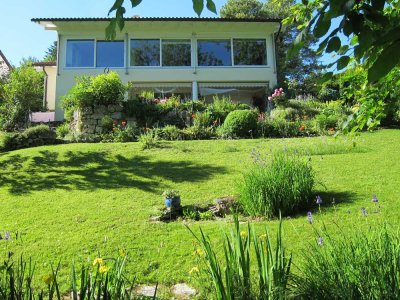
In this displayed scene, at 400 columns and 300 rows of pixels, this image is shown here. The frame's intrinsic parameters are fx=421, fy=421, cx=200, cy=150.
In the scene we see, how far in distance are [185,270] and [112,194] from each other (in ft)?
13.0

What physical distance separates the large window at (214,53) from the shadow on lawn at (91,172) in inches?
479

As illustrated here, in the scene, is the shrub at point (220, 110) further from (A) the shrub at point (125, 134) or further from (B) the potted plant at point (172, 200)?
(B) the potted plant at point (172, 200)

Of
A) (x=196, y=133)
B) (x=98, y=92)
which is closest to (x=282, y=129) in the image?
(x=196, y=133)

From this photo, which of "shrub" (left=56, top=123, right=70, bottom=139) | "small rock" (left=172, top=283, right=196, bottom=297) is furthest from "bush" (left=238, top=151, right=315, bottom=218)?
"shrub" (left=56, top=123, right=70, bottom=139)

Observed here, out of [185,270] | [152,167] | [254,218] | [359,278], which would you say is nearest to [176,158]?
[152,167]

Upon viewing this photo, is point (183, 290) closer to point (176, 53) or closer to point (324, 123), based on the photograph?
point (324, 123)

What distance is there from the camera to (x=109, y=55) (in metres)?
22.1

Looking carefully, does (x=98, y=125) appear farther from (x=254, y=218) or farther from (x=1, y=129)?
(x=254, y=218)

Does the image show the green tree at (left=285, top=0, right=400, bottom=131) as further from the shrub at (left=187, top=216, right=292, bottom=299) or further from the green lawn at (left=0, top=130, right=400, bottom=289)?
the green lawn at (left=0, top=130, right=400, bottom=289)

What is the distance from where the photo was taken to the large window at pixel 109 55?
21.9 meters

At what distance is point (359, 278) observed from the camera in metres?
2.79

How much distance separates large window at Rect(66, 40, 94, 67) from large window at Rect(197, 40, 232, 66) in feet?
18.7

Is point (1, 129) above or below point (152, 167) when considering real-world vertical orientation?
above

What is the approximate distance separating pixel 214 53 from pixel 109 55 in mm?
5574
